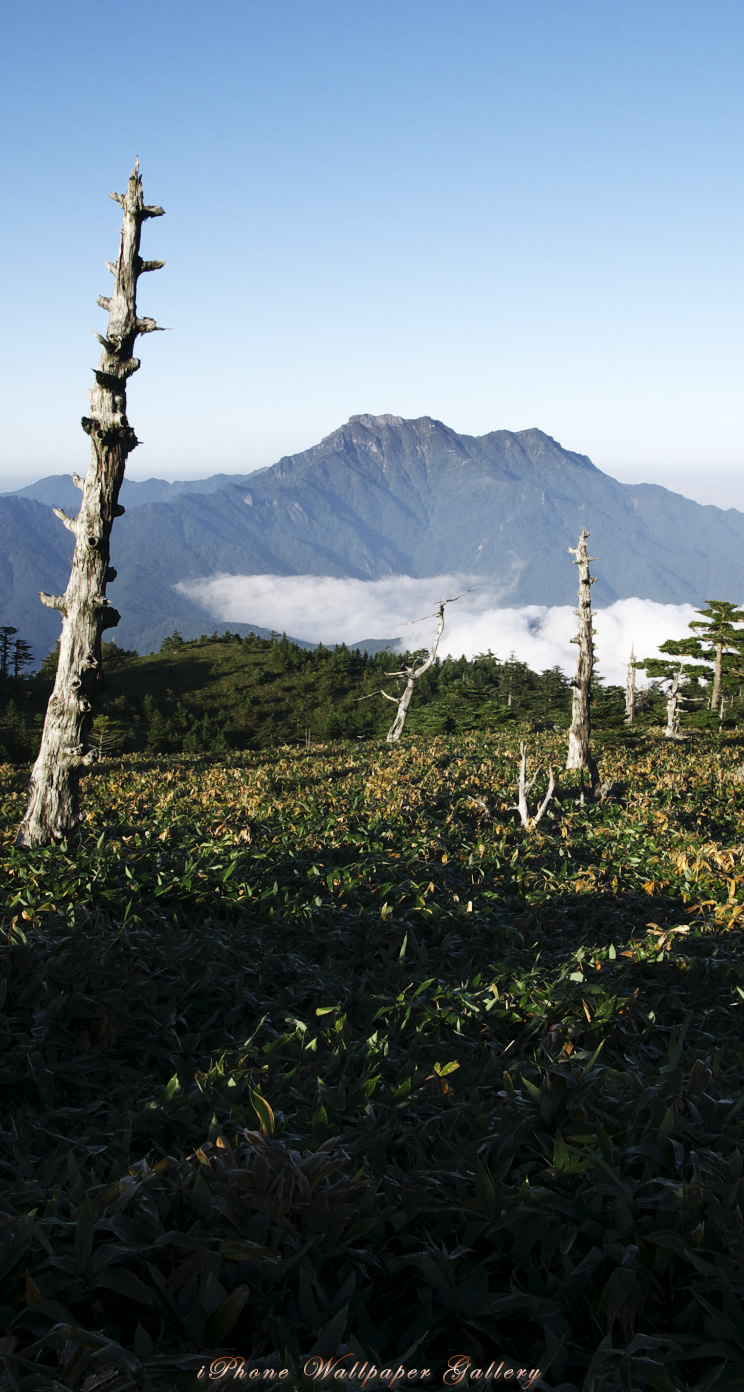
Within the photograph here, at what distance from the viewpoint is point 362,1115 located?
13.4ft

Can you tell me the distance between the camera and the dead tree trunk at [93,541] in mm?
10172

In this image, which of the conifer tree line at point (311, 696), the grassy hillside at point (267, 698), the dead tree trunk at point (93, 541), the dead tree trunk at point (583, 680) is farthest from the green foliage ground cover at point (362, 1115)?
the grassy hillside at point (267, 698)

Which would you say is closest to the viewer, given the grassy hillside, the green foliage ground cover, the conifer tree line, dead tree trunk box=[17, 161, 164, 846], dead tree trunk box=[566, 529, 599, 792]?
the green foliage ground cover

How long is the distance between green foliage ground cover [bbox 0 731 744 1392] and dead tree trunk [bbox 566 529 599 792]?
11297mm

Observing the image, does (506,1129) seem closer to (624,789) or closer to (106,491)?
(106,491)

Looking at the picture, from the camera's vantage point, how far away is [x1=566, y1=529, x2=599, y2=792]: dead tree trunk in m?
21.3

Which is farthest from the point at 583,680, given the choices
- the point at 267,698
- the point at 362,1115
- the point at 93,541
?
the point at 267,698

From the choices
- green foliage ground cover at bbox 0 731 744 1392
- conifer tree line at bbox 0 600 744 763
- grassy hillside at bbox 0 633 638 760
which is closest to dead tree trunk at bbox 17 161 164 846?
green foliage ground cover at bbox 0 731 744 1392

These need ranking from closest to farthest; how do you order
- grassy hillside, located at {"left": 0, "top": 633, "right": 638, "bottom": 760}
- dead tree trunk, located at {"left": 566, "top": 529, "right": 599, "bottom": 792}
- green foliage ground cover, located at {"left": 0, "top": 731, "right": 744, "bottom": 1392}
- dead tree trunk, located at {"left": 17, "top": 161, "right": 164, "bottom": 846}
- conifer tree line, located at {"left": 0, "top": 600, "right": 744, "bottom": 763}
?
green foliage ground cover, located at {"left": 0, "top": 731, "right": 744, "bottom": 1392}
dead tree trunk, located at {"left": 17, "top": 161, "right": 164, "bottom": 846}
dead tree trunk, located at {"left": 566, "top": 529, "right": 599, "bottom": 792}
conifer tree line, located at {"left": 0, "top": 600, "right": 744, "bottom": 763}
grassy hillside, located at {"left": 0, "top": 633, "right": 638, "bottom": 760}

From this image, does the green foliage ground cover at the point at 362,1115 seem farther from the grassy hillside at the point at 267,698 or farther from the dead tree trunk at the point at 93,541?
the grassy hillside at the point at 267,698

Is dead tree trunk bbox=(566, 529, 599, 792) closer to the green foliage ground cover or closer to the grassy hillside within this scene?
the green foliage ground cover

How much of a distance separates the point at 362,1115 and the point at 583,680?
20.4 meters

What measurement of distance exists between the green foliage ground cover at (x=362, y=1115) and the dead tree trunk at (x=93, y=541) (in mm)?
1053

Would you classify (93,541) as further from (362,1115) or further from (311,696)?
(311,696)
